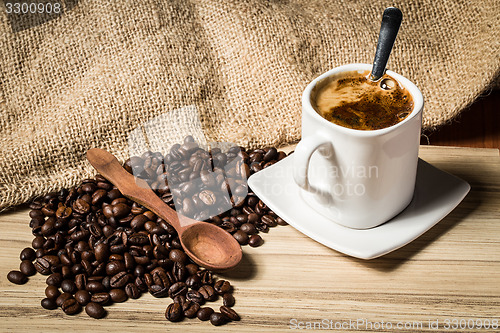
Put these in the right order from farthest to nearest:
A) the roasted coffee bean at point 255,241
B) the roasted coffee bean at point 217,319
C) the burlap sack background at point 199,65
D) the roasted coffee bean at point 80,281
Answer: the burlap sack background at point 199,65 → the roasted coffee bean at point 255,241 → the roasted coffee bean at point 80,281 → the roasted coffee bean at point 217,319

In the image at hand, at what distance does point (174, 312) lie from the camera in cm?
117

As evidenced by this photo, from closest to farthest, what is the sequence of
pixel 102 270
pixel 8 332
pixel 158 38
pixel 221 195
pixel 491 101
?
pixel 8 332 < pixel 102 270 < pixel 221 195 < pixel 158 38 < pixel 491 101

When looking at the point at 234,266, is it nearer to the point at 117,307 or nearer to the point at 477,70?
the point at 117,307

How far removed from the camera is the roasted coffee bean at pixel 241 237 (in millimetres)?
1364

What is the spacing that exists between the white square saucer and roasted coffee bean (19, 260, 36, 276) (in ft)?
2.00

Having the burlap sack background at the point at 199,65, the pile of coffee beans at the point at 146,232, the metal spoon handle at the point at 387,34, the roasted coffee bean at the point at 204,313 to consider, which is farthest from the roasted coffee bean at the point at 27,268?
the metal spoon handle at the point at 387,34

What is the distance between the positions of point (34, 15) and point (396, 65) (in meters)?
1.33

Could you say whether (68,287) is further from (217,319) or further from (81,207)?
(217,319)

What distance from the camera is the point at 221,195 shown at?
1.48 m

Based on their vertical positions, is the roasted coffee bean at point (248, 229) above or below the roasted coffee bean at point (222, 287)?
above

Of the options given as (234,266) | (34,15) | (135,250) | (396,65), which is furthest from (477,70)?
(34,15)

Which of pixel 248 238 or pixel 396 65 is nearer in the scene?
pixel 248 238

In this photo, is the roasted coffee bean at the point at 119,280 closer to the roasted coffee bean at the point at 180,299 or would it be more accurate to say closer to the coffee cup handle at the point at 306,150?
the roasted coffee bean at the point at 180,299

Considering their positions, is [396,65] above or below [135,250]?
above
